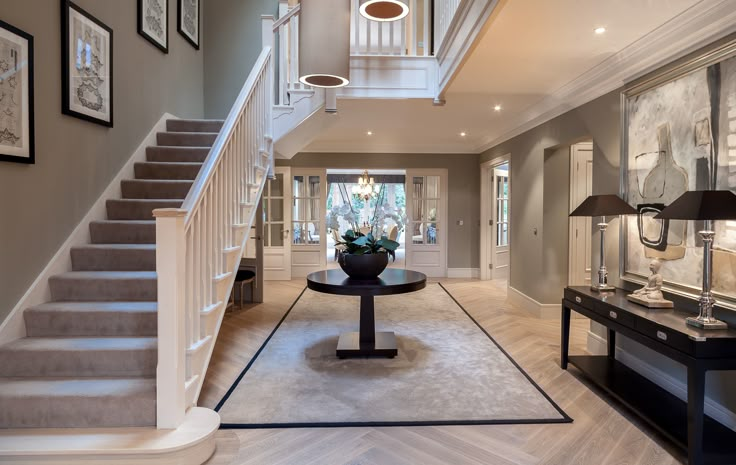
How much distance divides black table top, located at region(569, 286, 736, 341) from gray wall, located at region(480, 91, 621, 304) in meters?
0.57

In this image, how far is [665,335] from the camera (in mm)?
2270

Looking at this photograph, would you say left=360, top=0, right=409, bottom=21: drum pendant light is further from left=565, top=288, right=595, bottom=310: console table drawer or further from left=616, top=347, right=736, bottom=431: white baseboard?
left=616, top=347, right=736, bottom=431: white baseboard

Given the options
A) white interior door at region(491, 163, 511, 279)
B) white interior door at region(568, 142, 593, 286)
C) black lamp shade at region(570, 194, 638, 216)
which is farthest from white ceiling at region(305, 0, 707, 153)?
white interior door at region(491, 163, 511, 279)

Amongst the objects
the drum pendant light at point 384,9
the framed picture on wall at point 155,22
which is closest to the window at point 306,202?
the framed picture on wall at point 155,22

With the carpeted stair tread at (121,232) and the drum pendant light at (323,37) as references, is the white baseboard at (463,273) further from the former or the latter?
the carpeted stair tread at (121,232)

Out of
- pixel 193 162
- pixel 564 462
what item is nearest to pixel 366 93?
pixel 193 162

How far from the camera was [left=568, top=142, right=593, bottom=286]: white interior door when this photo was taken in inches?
205

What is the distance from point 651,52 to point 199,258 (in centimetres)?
329

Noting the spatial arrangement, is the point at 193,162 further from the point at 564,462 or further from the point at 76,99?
the point at 564,462

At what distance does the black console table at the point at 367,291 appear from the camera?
337 centimetres

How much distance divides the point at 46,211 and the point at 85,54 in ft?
4.35

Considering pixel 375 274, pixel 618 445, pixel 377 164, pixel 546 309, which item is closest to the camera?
pixel 618 445

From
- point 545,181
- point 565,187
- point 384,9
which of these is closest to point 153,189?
point 384,9

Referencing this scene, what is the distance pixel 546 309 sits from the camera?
5.05m
